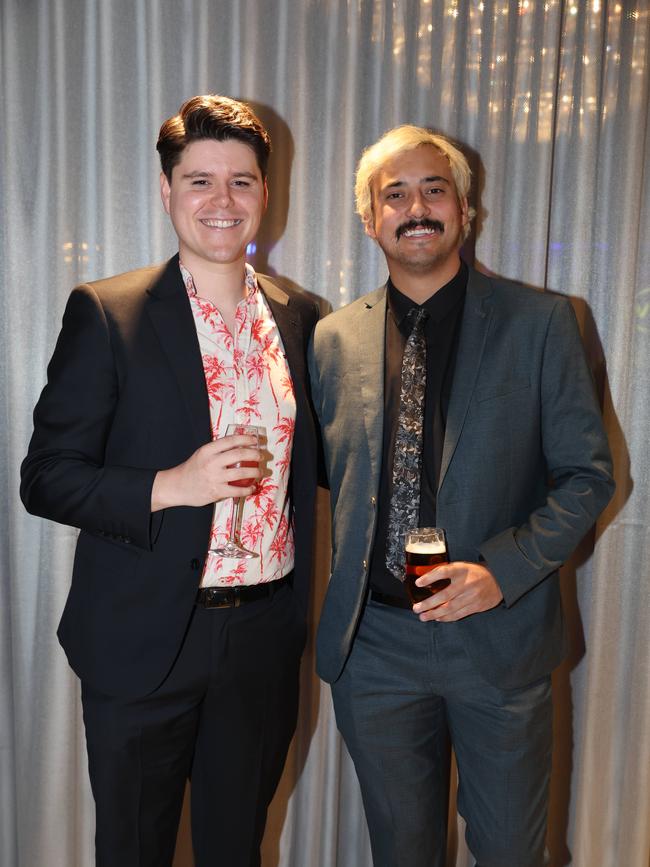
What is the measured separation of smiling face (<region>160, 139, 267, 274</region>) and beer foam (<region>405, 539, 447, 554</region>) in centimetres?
78

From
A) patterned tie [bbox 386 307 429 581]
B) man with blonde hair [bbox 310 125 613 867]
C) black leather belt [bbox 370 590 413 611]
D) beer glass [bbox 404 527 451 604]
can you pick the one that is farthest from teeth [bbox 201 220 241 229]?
black leather belt [bbox 370 590 413 611]

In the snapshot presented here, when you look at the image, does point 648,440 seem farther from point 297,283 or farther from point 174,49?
point 174,49

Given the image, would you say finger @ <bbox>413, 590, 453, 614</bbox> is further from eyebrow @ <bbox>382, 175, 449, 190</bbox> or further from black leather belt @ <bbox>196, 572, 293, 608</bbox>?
eyebrow @ <bbox>382, 175, 449, 190</bbox>

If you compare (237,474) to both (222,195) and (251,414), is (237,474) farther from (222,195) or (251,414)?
(222,195)

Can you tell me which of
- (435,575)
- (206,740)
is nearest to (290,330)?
(435,575)

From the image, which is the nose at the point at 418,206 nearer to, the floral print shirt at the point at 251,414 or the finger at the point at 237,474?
the floral print shirt at the point at 251,414

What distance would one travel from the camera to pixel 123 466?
1.82m

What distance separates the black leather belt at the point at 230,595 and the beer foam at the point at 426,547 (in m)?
0.38

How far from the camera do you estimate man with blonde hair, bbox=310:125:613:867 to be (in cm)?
192

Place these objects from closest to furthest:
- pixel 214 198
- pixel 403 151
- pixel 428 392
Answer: pixel 214 198, pixel 428 392, pixel 403 151

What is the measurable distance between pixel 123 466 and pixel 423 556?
0.67 meters

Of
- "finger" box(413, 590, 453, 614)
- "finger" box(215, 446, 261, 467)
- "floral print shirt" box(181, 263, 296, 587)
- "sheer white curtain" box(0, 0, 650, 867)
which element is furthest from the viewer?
"sheer white curtain" box(0, 0, 650, 867)

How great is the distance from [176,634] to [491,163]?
1.72 m

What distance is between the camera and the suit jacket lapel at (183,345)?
1836mm
